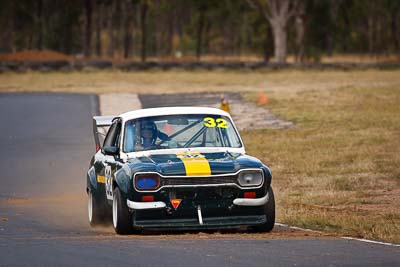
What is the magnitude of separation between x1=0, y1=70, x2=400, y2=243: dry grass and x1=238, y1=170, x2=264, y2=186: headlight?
1115 millimetres

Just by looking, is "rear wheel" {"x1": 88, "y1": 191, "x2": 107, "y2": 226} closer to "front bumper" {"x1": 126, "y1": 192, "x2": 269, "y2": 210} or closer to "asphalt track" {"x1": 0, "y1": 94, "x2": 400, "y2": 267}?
"asphalt track" {"x1": 0, "y1": 94, "x2": 400, "y2": 267}

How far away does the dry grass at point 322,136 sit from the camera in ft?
49.0

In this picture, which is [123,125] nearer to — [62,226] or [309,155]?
[62,226]

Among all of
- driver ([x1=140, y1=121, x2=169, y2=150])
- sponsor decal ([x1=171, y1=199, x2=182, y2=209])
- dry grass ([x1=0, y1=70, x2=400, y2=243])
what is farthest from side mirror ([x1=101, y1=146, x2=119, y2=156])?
dry grass ([x1=0, y1=70, x2=400, y2=243])

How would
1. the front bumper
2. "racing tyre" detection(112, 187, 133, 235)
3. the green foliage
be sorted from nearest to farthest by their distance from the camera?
the front bumper, "racing tyre" detection(112, 187, 133, 235), the green foliage

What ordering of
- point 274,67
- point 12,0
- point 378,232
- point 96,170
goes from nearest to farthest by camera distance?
1. point 378,232
2. point 96,170
3. point 274,67
4. point 12,0

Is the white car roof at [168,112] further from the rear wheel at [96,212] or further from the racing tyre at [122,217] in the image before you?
the racing tyre at [122,217]

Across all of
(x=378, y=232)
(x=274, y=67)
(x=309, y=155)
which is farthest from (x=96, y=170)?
(x=274, y=67)

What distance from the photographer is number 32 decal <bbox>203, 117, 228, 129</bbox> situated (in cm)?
1328

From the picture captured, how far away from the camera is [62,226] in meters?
14.1

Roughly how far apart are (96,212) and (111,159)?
2.80 ft

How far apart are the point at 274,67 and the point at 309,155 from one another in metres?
37.7

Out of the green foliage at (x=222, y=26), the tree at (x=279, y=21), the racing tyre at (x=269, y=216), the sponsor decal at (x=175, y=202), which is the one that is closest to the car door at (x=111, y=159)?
the sponsor decal at (x=175, y=202)

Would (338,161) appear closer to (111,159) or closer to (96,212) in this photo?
(96,212)
